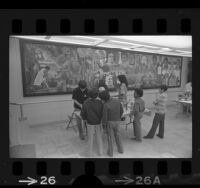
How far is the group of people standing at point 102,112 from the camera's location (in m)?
2.30

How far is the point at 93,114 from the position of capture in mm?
2305

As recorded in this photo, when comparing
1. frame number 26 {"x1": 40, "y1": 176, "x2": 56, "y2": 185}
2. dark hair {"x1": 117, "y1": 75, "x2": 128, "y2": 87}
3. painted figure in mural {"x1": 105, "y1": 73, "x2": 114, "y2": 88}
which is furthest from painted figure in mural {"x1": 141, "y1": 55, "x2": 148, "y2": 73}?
frame number 26 {"x1": 40, "y1": 176, "x2": 56, "y2": 185}

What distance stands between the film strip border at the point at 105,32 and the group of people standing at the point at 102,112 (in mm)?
505

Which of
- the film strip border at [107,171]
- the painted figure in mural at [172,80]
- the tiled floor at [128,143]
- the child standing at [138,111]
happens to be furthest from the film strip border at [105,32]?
the painted figure in mural at [172,80]

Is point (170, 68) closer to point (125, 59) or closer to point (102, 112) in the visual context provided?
point (125, 59)

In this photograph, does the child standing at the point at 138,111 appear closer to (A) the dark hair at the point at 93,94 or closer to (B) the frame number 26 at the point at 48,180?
(A) the dark hair at the point at 93,94

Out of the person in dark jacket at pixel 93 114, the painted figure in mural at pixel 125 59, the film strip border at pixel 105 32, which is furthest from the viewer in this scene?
the painted figure in mural at pixel 125 59

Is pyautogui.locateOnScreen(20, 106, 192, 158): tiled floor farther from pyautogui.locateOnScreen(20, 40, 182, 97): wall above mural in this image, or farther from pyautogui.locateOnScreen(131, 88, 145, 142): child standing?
pyautogui.locateOnScreen(20, 40, 182, 97): wall above mural

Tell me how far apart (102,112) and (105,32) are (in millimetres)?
995

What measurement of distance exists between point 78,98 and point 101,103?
0.35 metres

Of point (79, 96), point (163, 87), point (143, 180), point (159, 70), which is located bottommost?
point (143, 180)

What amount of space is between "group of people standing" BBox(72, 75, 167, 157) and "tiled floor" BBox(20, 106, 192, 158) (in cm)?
11

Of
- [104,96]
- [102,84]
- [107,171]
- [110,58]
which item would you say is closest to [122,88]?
[102,84]

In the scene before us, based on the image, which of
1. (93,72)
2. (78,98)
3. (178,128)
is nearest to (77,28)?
(78,98)
